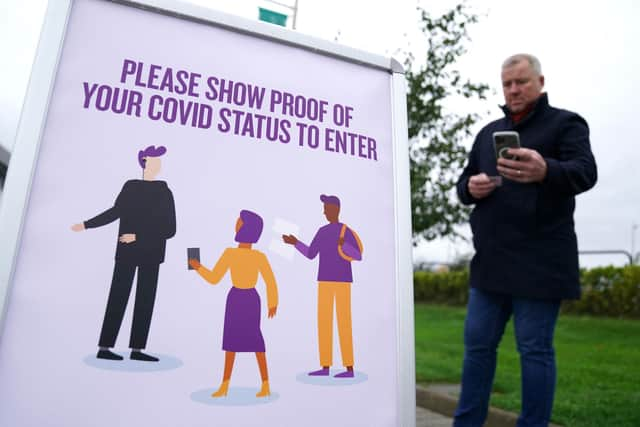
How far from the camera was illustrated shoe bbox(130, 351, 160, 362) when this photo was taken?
1.33 metres

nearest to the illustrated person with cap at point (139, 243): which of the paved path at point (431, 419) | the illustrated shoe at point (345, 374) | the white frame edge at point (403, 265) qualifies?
the illustrated shoe at point (345, 374)

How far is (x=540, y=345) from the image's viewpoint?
2346mm

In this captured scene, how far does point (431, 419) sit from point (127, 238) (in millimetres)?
3033

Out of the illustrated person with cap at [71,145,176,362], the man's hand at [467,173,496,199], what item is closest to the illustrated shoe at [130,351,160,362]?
the illustrated person with cap at [71,145,176,362]

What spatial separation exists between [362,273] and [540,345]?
1.14m

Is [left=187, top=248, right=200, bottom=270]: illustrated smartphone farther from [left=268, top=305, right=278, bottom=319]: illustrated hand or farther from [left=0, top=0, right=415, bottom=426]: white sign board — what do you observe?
[left=268, top=305, right=278, bottom=319]: illustrated hand

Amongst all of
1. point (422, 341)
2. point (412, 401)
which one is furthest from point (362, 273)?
point (422, 341)

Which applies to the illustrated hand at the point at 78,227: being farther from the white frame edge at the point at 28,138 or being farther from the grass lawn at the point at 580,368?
the grass lawn at the point at 580,368

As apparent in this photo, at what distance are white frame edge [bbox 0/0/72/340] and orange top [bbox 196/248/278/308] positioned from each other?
0.43 meters

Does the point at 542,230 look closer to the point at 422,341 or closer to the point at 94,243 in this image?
the point at 94,243

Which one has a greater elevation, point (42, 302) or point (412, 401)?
point (42, 302)

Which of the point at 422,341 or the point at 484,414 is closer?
the point at 484,414

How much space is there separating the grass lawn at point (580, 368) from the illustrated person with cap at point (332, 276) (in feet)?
7.03

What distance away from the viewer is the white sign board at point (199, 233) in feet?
4.25
